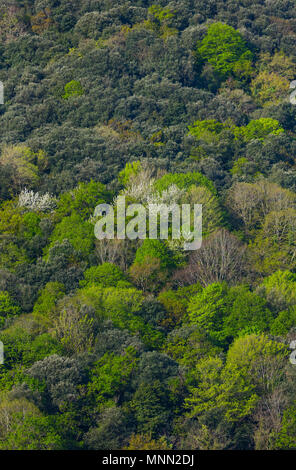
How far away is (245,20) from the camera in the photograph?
394 feet

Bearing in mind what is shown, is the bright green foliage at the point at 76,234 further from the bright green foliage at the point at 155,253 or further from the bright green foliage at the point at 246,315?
the bright green foliage at the point at 246,315

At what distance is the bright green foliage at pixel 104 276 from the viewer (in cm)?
6794

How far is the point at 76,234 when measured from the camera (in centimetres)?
7250

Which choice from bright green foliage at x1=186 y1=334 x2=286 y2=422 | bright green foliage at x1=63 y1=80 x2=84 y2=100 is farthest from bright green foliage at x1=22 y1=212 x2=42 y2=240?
bright green foliage at x1=63 y1=80 x2=84 y2=100

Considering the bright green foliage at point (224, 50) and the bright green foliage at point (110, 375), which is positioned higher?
the bright green foliage at point (224, 50)

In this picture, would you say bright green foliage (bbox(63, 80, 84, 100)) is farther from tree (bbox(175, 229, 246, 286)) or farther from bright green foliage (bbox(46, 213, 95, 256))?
tree (bbox(175, 229, 246, 286))

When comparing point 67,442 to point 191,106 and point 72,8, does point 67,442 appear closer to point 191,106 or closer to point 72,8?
point 191,106

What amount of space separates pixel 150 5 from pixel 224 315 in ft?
202

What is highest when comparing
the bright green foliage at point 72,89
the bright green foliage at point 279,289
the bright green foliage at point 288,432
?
the bright green foliage at point 72,89

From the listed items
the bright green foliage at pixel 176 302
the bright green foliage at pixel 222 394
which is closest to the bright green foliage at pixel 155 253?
the bright green foliage at pixel 176 302

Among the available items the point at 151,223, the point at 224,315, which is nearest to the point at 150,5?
the point at 151,223

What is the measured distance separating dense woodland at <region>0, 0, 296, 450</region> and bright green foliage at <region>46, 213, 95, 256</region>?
0.21 meters

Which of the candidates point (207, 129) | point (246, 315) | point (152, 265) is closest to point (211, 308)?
point (246, 315)

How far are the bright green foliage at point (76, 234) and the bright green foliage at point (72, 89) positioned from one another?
27.3m
